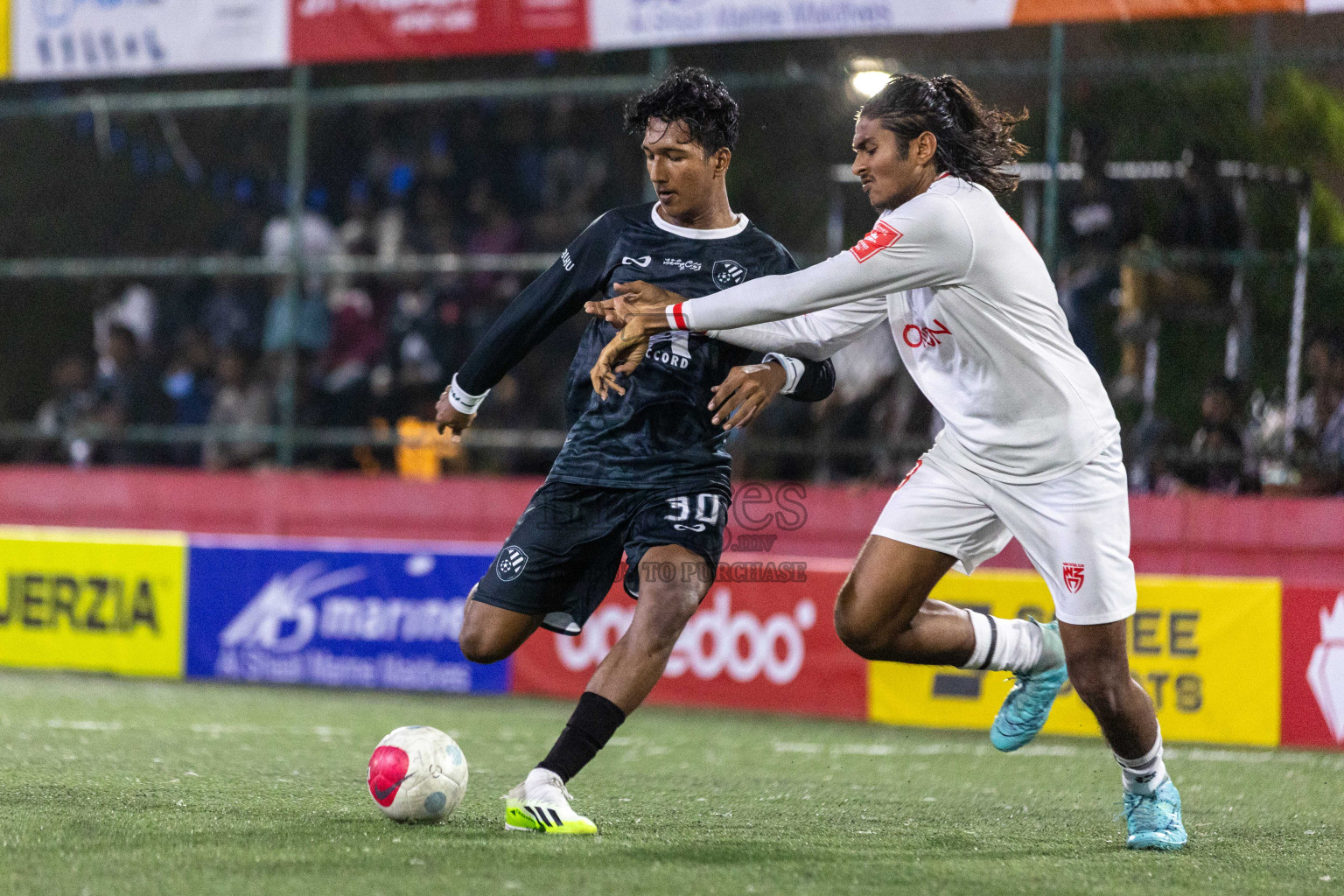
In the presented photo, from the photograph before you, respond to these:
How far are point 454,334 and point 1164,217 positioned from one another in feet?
16.8

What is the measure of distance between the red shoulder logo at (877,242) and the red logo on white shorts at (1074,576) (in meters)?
1.07

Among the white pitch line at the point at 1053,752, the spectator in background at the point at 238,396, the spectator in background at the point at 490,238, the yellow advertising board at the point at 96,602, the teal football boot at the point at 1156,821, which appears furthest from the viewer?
the spectator in background at the point at 238,396

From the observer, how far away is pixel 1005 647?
5.57m

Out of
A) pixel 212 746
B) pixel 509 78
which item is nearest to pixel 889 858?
pixel 212 746

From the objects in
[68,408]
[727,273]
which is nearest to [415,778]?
[727,273]

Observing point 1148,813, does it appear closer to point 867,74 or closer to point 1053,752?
point 1053,752

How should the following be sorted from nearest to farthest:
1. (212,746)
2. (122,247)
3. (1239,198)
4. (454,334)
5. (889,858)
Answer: (889,858)
(212,746)
(1239,198)
(454,334)
(122,247)

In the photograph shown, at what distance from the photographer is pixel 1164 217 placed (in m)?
10.1

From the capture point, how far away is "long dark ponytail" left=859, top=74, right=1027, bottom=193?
5.14 m

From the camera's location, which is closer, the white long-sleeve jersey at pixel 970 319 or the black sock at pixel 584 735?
the white long-sleeve jersey at pixel 970 319

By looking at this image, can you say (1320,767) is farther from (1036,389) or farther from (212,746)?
(212,746)

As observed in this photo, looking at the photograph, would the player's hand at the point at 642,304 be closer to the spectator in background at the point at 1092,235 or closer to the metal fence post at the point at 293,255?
the spectator in background at the point at 1092,235


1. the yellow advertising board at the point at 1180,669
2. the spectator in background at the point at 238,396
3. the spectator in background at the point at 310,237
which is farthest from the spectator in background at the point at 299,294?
the yellow advertising board at the point at 1180,669

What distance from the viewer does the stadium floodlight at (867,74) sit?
→ 1081 cm
